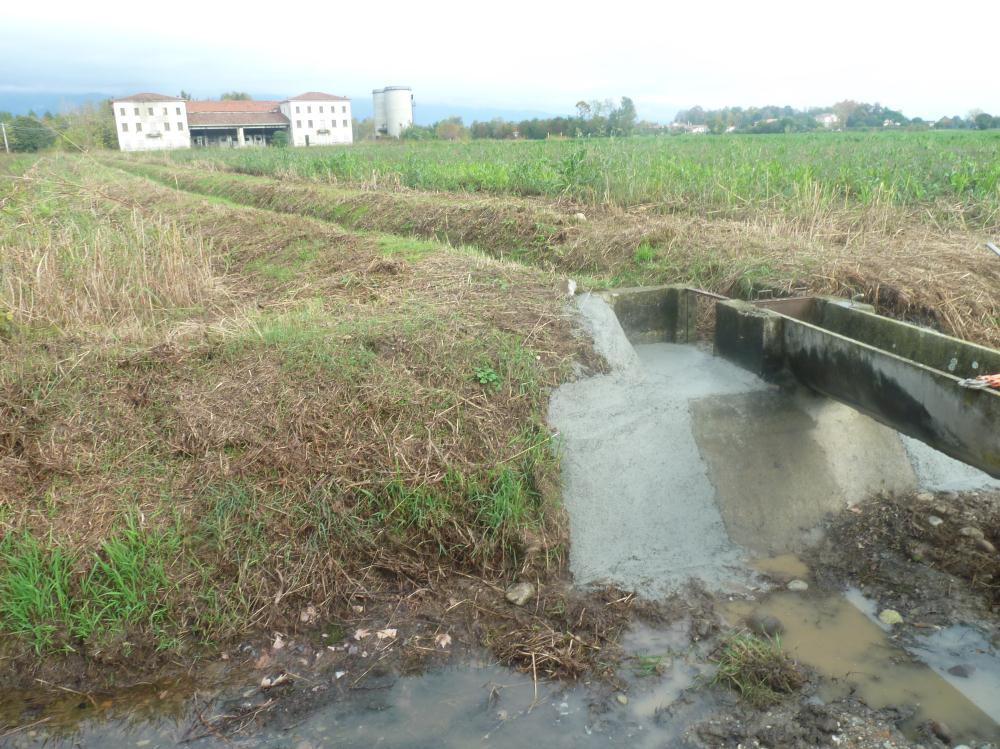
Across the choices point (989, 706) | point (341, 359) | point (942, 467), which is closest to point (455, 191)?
point (341, 359)

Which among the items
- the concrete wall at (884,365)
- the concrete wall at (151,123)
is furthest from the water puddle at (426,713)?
the concrete wall at (151,123)

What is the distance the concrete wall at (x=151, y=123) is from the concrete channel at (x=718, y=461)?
2147 inches

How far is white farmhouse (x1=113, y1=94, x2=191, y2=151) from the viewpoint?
5222cm

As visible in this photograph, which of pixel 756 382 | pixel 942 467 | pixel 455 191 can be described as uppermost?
pixel 455 191

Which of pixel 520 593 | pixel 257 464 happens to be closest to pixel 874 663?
pixel 520 593

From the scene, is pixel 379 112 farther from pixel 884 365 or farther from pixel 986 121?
pixel 884 365

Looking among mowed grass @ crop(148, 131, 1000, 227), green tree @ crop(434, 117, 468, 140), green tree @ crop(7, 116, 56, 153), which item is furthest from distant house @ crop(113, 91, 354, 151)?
mowed grass @ crop(148, 131, 1000, 227)

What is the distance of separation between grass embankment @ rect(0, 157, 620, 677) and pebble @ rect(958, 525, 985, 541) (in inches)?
94.4

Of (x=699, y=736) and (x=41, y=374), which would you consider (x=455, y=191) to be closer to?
(x=41, y=374)

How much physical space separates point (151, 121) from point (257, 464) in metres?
56.1

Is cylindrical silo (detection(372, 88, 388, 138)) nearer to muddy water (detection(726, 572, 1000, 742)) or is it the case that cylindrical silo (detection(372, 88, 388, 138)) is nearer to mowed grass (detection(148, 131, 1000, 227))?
mowed grass (detection(148, 131, 1000, 227))

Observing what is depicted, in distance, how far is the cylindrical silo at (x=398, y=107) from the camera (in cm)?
6294

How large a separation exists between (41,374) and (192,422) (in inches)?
46.1

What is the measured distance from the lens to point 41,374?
4.84 meters
